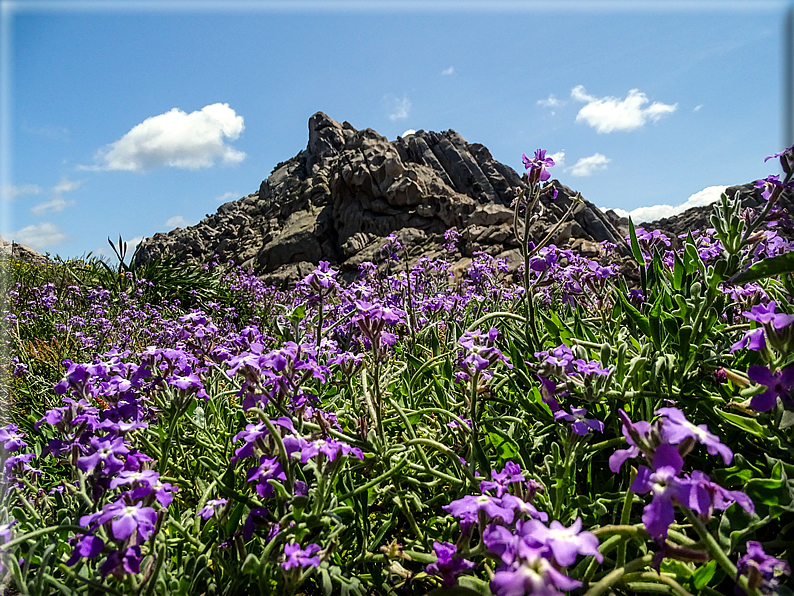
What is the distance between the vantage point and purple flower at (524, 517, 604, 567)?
773mm

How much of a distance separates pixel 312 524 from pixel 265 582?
7.0 inches

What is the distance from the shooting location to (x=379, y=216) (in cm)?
1992

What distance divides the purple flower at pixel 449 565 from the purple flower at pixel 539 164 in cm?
161

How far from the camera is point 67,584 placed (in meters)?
1.30

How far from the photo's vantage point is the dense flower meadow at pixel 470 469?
987mm

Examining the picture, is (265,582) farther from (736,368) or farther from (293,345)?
(736,368)

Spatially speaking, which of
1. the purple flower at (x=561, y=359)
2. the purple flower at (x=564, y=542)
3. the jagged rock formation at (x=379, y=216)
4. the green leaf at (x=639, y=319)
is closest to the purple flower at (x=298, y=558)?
the purple flower at (x=564, y=542)

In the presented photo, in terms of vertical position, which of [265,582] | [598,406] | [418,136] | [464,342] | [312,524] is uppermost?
[418,136]

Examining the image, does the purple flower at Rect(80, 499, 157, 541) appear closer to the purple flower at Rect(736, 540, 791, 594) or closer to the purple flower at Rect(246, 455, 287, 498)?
the purple flower at Rect(246, 455, 287, 498)

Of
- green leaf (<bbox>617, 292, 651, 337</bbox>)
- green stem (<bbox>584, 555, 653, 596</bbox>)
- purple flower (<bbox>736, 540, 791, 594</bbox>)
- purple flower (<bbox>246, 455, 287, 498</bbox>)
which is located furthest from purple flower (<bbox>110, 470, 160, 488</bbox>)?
green leaf (<bbox>617, 292, 651, 337</bbox>)

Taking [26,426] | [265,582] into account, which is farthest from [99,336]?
[265,582]

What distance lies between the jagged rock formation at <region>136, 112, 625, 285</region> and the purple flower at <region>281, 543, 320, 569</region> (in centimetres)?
1228

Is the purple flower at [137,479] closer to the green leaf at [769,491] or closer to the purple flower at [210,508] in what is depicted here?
the purple flower at [210,508]

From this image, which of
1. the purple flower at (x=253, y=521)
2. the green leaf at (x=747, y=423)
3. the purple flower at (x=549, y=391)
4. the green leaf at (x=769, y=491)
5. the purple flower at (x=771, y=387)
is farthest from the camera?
the purple flower at (x=549, y=391)
